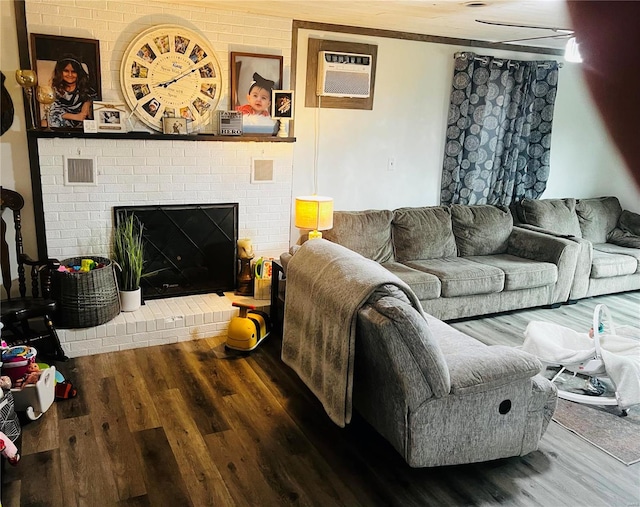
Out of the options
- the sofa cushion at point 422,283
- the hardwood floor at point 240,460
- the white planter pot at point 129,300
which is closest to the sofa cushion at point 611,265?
the sofa cushion at point 422,283

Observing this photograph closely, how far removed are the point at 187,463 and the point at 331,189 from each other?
2.74 metres

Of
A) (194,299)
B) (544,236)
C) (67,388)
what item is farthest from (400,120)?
(67,388)

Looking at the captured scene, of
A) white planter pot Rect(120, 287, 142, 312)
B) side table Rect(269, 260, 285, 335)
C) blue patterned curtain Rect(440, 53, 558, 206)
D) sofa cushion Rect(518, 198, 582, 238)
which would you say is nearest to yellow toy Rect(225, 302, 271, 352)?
side table Rect(269, 260, 285, 335)

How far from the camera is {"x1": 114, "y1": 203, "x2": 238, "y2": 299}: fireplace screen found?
4.03 metres

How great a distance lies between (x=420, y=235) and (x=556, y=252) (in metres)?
1.16

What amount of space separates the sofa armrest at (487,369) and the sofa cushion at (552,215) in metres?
2.97

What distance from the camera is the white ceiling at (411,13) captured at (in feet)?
10.5

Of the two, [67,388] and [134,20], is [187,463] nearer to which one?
[67,388]

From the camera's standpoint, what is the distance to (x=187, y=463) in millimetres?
2465

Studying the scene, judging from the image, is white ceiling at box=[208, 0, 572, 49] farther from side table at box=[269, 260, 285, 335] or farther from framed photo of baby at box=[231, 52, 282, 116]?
side table at box=[269, 260, 285, 335]

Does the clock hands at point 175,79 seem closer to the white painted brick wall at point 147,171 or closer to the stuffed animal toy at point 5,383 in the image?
the white painted brick wall at point 147,171

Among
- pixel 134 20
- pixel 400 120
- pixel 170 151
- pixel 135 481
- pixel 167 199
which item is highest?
pixel 134 20

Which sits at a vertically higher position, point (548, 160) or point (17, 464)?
point (548, 160)

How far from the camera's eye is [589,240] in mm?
5172
